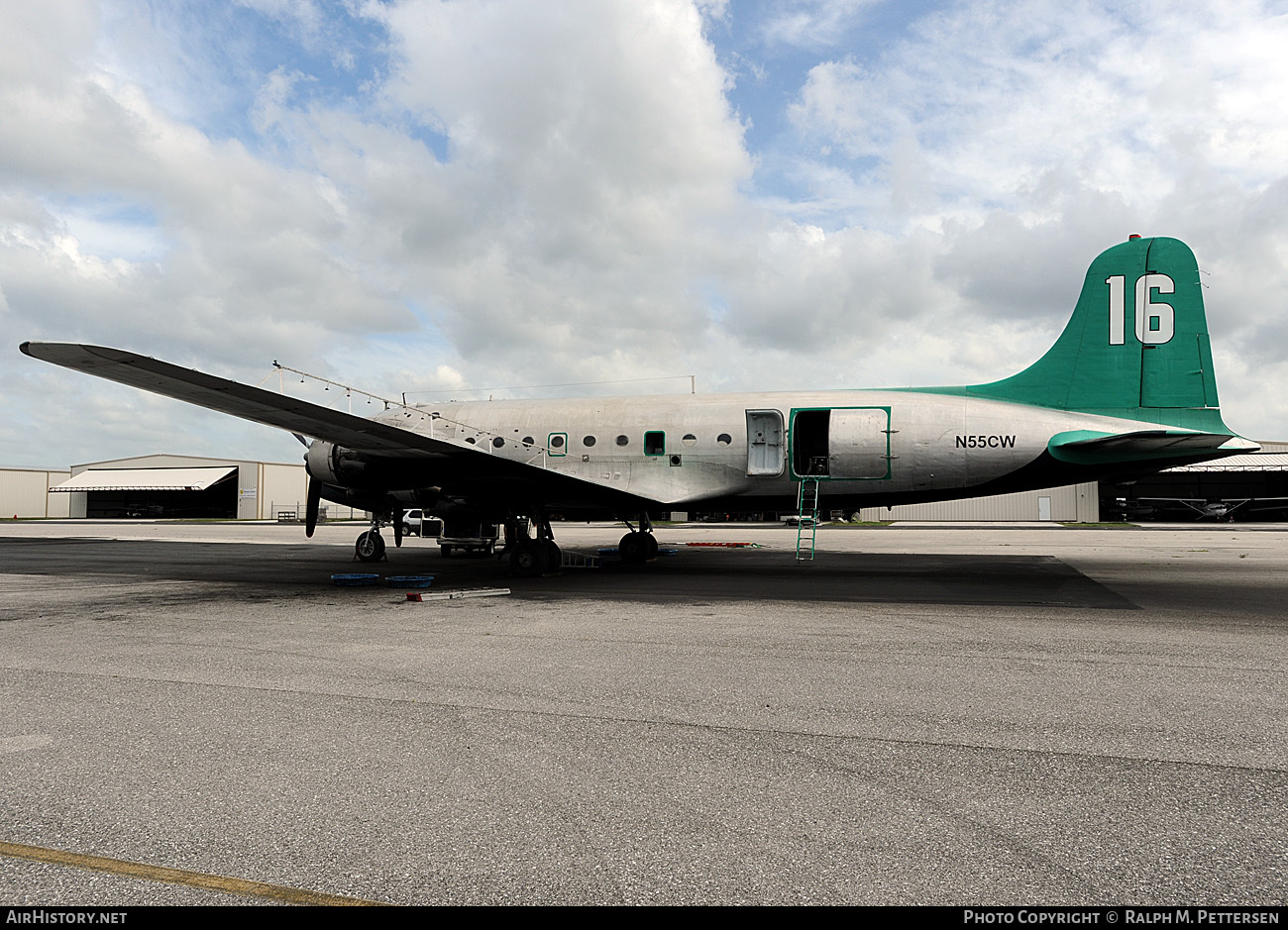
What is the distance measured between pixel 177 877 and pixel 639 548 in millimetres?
16881

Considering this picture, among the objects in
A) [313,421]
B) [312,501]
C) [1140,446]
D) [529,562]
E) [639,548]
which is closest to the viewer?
[313,421]

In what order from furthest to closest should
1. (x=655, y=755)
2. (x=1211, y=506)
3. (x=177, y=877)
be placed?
(x=1211, y=506), (x=655, y=755), (x=177, y=877)

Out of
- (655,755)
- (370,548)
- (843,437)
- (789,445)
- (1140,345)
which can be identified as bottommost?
(655,755)

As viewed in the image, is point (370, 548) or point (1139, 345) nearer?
point (1139, 345)

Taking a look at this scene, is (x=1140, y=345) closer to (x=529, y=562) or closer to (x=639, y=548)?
(x=639, y=548)

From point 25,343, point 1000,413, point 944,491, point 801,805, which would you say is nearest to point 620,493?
point 944,491

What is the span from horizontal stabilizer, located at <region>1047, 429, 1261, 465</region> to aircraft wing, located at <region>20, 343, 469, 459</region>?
1108cm

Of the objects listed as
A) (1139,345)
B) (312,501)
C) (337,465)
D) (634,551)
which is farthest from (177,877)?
(312,501)

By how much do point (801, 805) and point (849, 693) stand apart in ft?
8.27

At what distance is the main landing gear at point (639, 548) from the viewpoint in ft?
65.5

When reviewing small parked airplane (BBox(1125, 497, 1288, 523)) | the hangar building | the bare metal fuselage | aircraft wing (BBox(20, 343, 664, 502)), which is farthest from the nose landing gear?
small parked airplane (BBox(1125, 497, 1288, 523))

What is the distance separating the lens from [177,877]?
3.21m
